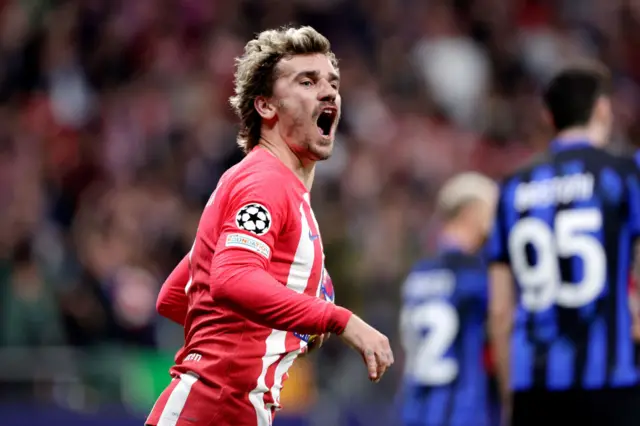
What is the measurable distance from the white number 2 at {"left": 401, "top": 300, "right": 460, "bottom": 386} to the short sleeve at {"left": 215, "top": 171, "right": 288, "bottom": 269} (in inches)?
150

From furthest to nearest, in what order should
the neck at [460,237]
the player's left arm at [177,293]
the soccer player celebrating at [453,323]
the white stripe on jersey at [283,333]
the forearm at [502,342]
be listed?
the neck at [460,237], the soccer player celebrating at [453,323], the forearm at [502,342], the player's left arm at [177,293], the white stripe on jersey at [283,333]

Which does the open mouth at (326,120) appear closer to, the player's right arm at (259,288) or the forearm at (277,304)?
the player's right arm at (259,288)

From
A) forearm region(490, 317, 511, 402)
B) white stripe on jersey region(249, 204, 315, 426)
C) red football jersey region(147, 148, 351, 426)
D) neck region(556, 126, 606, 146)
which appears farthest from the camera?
forearm region(490, 317, 511, 402)

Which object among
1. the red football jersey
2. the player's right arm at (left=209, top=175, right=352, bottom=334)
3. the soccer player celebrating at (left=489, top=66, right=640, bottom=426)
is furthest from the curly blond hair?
the soccer player celebrating at (left=489, top=66, right=640, bottom=426)

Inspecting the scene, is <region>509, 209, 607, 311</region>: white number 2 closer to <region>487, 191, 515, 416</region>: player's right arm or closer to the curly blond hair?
<region>487, 191, 515, 416</region>: player's right arm

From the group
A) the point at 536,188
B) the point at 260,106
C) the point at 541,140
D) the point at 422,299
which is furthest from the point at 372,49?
the point at 260,106

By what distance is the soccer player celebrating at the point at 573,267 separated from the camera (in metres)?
5.49

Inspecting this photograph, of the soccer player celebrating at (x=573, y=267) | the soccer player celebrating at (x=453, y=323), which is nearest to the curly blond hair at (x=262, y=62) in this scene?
the soccer player celebrating at (x=573, y=267)

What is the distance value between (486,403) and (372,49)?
7.29m

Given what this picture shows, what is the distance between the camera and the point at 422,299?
8.00 m

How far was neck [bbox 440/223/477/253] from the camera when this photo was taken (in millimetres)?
7973

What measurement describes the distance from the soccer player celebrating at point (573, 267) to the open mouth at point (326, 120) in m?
1.43

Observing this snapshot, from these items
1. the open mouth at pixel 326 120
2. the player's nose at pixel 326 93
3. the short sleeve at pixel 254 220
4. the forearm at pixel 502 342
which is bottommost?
the short sleeve at pixel 254 220

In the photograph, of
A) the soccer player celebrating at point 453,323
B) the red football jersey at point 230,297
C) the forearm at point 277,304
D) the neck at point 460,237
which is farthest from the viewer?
the neck at point 460,237
